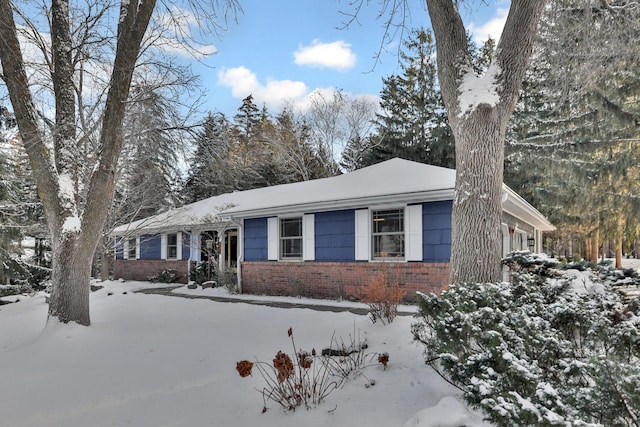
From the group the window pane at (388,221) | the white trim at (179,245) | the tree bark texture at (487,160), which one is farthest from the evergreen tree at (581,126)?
the white trim at (179,245)

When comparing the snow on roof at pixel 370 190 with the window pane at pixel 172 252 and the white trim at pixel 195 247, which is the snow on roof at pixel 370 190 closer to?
the white trim at pixel 195 247

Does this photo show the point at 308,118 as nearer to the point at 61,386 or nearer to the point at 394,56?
the point at 394,56

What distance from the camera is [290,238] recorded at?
11.4 meters

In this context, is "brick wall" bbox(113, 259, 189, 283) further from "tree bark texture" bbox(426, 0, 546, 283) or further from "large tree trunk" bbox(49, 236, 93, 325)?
"tree bark texture" bbox(426, 0, 546, 283)

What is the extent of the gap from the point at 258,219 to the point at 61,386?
817cm

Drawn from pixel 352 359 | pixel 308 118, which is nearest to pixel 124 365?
pixel 352 359

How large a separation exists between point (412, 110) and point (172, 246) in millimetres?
16788

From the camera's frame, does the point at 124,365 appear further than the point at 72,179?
No

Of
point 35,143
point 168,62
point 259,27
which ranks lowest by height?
point 35,143

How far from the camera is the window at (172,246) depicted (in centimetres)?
1695

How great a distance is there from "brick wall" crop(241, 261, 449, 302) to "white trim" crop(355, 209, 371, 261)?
8.7 inches

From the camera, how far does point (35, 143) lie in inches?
227

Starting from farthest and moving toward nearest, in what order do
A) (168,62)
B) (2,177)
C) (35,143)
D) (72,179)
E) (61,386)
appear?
1. (2,177)
2. (168,62)
3. (72,179)
4. (35,143)
5. (61,386)

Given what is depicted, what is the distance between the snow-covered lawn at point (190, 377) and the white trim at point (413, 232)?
301 centimetres
